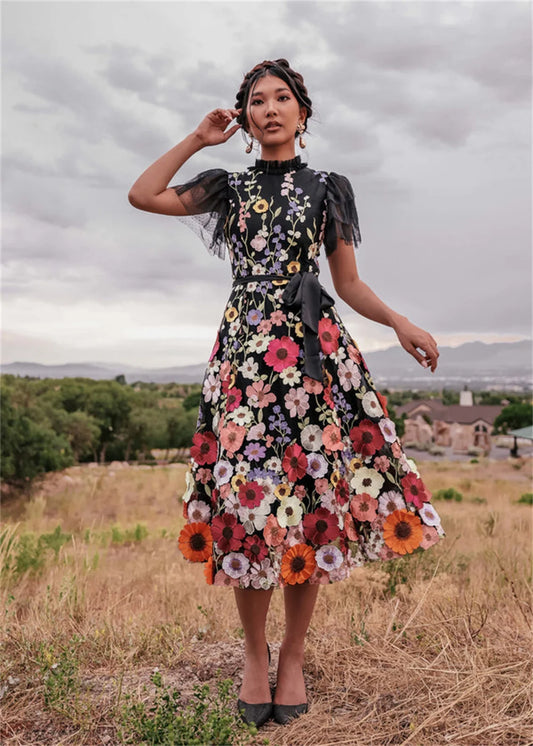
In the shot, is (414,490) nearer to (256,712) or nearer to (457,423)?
(256,712)

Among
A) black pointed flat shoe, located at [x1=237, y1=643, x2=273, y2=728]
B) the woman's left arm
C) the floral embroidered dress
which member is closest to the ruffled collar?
the floral embroidered dress

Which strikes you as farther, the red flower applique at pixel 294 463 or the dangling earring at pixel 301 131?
the dangling earring at pixel 301 131

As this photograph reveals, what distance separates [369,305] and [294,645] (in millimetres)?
1485

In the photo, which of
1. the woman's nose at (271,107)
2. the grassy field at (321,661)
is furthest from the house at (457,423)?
the woman's nose at (271,107)

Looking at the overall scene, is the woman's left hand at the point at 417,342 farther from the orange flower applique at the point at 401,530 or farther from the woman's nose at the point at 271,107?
the woman's nose at the point at 271,107

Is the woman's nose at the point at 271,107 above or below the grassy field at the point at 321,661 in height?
above

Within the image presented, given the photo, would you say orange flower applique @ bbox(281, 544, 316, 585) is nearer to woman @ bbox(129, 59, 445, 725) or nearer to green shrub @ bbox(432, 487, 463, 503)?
woman @ bbox(129, 59, 445, 725)

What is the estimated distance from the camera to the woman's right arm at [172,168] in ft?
9.48

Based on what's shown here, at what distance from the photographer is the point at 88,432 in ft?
87.7

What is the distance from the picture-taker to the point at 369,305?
297 cm

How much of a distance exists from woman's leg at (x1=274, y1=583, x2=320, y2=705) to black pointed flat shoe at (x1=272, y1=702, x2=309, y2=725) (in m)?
0.02

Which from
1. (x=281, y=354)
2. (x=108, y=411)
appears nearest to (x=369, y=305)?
(x=281, y=354)

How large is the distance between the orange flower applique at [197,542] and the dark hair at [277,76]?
1761 mm

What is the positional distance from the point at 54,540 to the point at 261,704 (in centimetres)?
576
